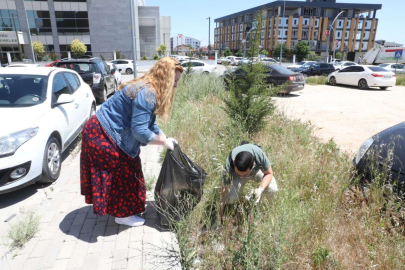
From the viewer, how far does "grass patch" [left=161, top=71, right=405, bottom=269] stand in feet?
7.30

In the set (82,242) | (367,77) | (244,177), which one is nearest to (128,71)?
(367,77)

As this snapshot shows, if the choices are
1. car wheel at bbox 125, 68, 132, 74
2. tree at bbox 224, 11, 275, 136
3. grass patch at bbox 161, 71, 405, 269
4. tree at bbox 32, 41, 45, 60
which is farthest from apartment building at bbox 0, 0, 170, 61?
grass patch at bbox 161, 71, 405, 269

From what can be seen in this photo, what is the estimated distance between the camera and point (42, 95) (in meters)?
4.34

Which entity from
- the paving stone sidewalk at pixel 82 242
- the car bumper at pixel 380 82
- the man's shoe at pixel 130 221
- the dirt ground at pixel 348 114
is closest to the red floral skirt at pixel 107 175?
the man's shoe at pixel 130 221

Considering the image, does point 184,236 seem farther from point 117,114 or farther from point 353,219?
point 353,219

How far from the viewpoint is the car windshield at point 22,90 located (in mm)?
4139

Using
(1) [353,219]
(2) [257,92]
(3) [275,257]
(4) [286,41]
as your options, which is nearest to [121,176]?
(3) [275,257]

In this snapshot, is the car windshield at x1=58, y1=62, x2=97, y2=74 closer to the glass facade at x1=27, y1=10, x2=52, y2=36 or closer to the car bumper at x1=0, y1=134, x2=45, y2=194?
the car bumper at x1=0, y1=134, x2=45, y2=194

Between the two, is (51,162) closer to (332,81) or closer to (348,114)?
(348,114)

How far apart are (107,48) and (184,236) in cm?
4498

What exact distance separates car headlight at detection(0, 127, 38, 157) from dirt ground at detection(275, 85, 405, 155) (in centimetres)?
519

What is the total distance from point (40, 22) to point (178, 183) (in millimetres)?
48732

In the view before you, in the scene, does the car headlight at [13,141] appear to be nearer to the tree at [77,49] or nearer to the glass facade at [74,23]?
the tree at [77,49]

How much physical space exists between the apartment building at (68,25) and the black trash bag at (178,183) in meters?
41.1
